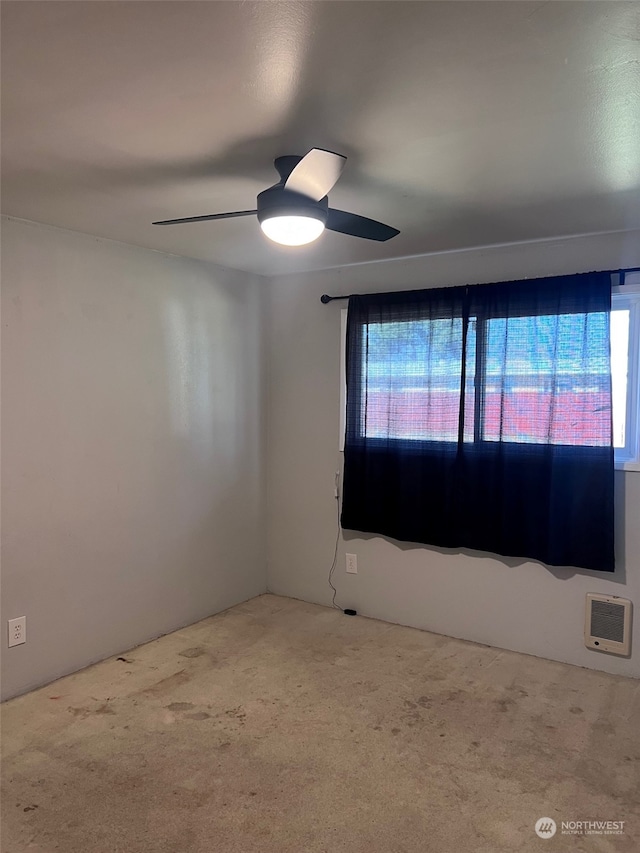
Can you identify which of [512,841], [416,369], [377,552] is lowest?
[512,841]

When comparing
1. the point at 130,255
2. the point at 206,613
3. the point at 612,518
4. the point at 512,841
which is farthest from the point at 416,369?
the point at 512,841

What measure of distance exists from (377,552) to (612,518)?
146 centimetres

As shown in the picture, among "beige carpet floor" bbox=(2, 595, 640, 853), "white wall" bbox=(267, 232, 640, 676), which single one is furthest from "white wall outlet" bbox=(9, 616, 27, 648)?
"white wall" bbox=(267, 232, 640, 676)

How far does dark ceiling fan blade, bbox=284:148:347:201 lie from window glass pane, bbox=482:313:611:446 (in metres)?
1.64

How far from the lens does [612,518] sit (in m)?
3.00

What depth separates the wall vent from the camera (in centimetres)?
303

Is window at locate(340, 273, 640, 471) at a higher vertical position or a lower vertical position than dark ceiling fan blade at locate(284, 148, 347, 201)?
lower

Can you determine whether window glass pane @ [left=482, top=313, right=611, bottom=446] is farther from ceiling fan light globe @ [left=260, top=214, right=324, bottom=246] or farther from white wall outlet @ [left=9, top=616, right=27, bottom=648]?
white wall outlet @ [left=9, top=616, right=27, bottom=648]

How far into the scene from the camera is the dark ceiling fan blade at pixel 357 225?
221 cm

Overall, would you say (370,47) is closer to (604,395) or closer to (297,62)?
(297,62)

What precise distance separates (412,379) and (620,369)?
1.13 meters

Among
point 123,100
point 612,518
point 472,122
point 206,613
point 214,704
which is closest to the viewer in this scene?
point 123,100

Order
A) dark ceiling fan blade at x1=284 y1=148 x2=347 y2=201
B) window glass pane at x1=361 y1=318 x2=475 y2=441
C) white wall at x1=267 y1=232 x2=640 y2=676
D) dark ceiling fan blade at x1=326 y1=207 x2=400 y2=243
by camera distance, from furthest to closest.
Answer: window glass pane at x1=361 y1=318 x2=475 y2=441 < white wall at x1=267 y1=232 x2=640 y2=676 < dark ceiling fan blade at x1=326 y1=207 x2=400 y2=243 < dark ceiling fan blade at x1=284 y1=148 x2=347 y2=201

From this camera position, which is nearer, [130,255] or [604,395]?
→ [604,395]
